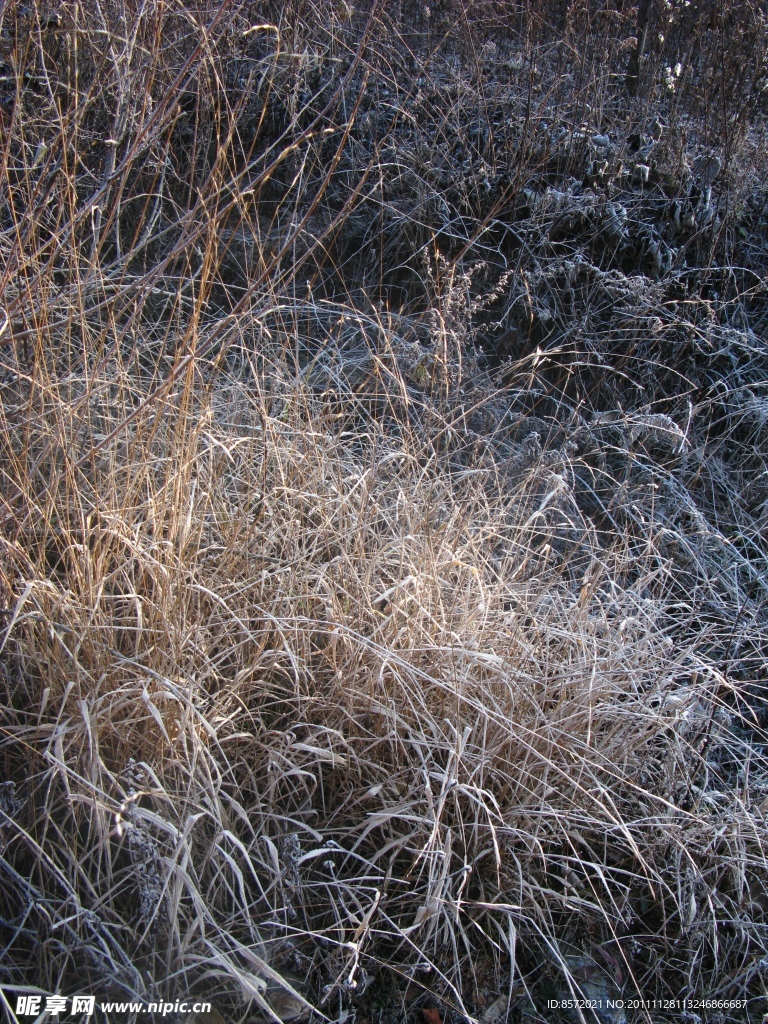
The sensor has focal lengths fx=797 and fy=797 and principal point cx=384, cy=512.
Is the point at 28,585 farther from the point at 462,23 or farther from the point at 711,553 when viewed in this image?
the point at 462,23

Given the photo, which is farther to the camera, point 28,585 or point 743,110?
point 743,110

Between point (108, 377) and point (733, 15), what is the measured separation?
339cm

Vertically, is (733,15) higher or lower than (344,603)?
higher

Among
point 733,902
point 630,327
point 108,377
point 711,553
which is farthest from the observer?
point 630,327

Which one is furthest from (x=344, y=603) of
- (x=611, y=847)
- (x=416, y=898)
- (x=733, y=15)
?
(x=733, y=15)

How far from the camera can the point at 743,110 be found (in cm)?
338

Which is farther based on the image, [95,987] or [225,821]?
[225,821]

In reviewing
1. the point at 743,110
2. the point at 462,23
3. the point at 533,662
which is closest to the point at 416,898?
the point at 533,662

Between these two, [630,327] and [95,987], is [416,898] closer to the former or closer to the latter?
[95,987]

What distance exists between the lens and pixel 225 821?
1.47 m

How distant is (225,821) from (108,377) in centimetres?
130

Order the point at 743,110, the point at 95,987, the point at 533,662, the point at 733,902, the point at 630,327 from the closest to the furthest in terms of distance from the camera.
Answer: the point at 95,987 → the point at 733,902 → the point at 533,662 → the point at 630,327 → the point at 743,110

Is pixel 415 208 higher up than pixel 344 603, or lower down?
higher up

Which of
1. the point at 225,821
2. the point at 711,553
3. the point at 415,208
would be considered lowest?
the point at 711,553
